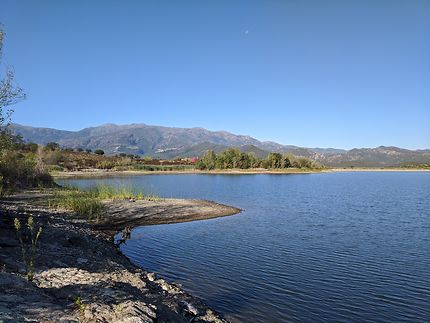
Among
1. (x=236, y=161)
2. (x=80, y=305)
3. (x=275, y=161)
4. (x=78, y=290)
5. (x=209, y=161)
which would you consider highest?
(x=275, y=161)

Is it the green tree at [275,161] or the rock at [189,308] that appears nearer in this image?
the rock at [189,308]

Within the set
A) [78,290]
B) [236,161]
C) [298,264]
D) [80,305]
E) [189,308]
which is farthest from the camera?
[236,161]

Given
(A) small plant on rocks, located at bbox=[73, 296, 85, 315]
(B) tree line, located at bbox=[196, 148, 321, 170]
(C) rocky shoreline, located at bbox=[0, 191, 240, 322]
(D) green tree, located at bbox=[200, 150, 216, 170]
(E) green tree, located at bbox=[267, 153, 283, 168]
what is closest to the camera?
(C) rocky shoreline, located at bbox=[0, 191, 240, 322]

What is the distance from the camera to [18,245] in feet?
39.2

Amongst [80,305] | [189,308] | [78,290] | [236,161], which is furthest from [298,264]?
[236,161]

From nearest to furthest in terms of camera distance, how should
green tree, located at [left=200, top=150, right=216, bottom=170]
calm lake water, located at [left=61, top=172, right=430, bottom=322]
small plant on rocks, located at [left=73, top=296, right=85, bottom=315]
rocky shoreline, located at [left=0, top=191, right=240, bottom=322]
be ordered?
rocky shoreline, located at [left=0, top=191, right=240, bottom=322] < small plant on rocks, located at [left=73, top=296, right=85, bottom=315] < calm lake water, located at [left=61, top=172, right=430, bottom=322] < green tree, located at [left=200, top=150, right=216, bottom=170]

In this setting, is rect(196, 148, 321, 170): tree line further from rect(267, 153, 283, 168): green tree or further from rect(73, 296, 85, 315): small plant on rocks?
rect(73, 296, 85, 315): small plant on rocks

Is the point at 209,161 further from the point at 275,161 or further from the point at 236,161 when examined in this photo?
the point at 275,161

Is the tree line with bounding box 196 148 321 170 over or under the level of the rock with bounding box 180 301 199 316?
over

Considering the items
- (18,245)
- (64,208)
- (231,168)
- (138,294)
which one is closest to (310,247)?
(138,294)

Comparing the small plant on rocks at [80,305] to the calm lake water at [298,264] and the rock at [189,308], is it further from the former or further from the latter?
the calm lake water at [298,264]

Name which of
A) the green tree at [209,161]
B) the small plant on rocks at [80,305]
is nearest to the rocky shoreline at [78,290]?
the small plant on rocks at [80,305]

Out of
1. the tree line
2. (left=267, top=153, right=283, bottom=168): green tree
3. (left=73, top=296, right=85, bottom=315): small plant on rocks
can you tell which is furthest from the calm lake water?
(left=267, top=153, right=283, bottom=168): green tree

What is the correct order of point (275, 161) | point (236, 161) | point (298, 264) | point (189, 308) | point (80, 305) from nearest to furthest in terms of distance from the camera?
point (80, 305), point (189, 308), point (298, 264), point (236, 161), point (275, 161)
